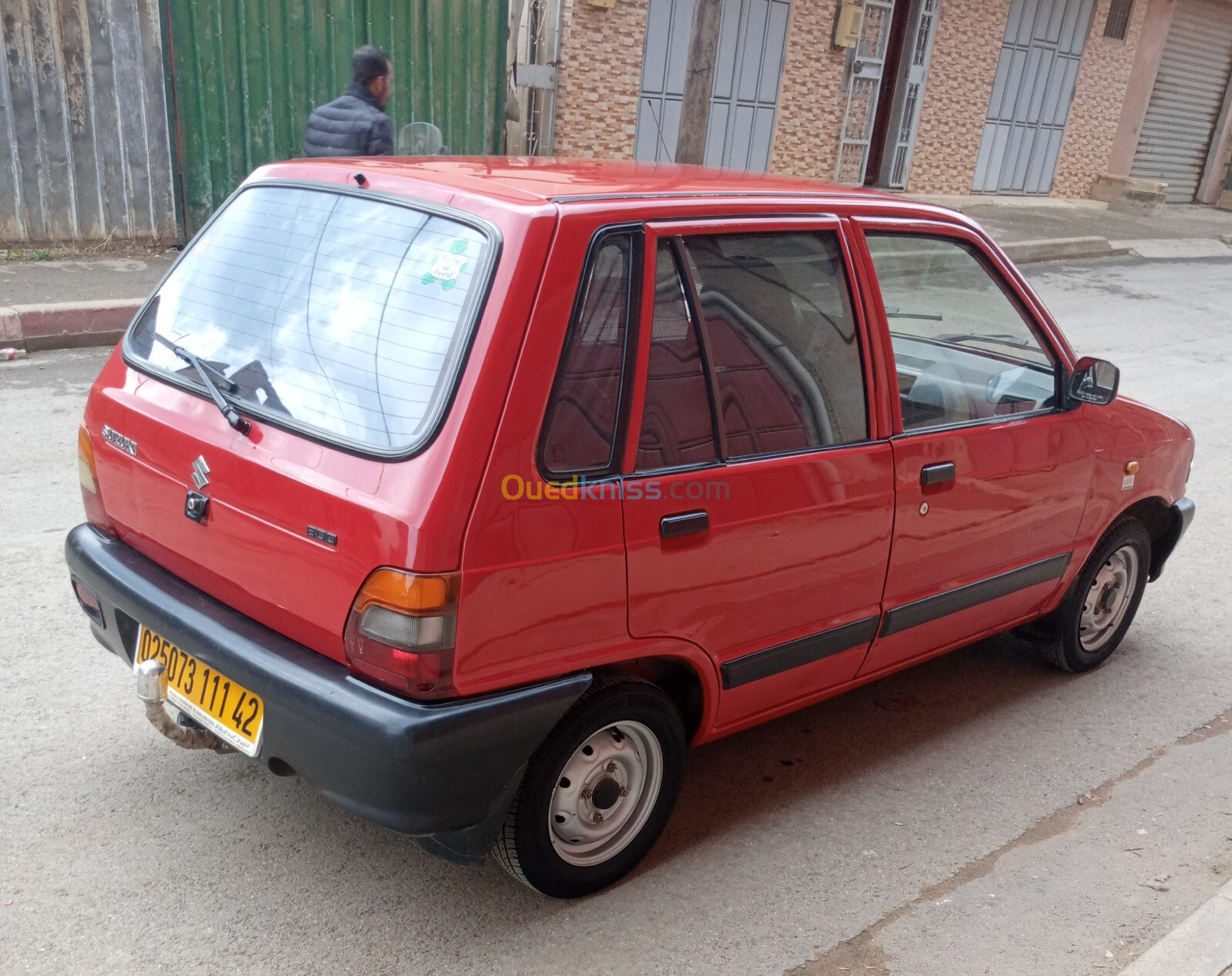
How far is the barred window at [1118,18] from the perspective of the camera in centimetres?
2052

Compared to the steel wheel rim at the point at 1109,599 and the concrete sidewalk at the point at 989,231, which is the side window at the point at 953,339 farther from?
the concrete sidewalk at the point at 989,231

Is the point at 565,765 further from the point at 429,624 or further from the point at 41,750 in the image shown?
the point at 41,750

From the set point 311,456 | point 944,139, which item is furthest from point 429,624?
point 944,139

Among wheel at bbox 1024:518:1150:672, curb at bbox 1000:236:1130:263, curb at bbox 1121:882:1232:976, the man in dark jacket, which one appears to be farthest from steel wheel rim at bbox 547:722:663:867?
curb at bbox 1000:236:1130:263

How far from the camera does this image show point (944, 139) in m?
18.6

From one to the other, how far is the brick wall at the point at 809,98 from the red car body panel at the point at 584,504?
42.8 feet

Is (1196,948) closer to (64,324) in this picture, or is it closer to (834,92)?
(64,324)

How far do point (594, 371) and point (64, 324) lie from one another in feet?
20.1

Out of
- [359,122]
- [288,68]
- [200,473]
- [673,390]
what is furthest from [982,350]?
[288,68]

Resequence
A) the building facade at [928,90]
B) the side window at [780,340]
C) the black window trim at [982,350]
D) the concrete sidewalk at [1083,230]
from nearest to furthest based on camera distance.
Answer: the side window at [780,340], the black window trim at [982,350], the building facade at [928,90], the concrete sidewalk at [1083,230]

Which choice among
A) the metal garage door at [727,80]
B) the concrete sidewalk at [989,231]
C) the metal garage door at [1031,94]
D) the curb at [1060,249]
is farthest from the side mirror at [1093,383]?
the metal garage door at [1031,94]

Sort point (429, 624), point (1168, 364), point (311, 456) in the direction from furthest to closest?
1. point (1168, 364)
2. point (311, 456)
3. point (429, 624)

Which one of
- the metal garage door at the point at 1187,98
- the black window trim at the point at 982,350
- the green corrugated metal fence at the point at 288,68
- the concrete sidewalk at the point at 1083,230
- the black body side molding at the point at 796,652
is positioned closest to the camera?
the black body side molding at the point at 796,652

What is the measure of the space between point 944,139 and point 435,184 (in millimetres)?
17811
